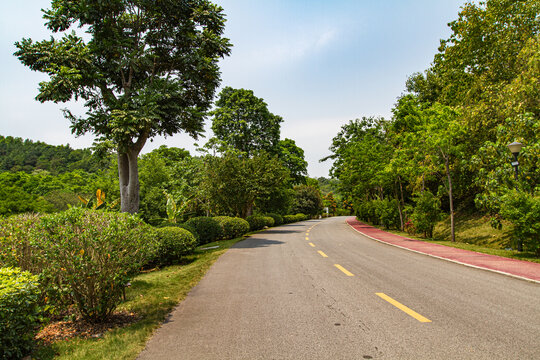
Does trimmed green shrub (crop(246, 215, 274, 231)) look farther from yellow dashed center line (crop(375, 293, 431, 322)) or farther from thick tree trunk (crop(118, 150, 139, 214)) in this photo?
yellow dashed center line (crop(375, 293, 431, 322))

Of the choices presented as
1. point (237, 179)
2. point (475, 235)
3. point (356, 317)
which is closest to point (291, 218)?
point (237, 179)

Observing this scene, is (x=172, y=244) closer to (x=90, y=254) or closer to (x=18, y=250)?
(x=18, y=250)

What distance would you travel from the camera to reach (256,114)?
37.8m

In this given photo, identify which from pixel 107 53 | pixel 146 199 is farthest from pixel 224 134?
pixel 107 53

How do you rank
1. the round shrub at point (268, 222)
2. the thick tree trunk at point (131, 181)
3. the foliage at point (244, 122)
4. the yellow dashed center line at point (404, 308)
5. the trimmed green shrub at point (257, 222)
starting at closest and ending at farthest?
the yellow dashed center line at point (404, 308), the thick tree trunk at point (131, 181), the trimmed green shrub at point (257, 222), the round shrub at point (268, 222), the foliage at point (244, 122)

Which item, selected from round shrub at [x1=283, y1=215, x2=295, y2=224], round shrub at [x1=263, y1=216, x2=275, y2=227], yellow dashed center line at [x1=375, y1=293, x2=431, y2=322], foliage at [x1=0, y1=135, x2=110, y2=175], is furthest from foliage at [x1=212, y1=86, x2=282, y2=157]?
foliage at [x1=0, y1=135, x2=110, y2=175]

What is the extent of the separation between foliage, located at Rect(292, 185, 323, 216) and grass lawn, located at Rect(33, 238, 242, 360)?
5625 cm

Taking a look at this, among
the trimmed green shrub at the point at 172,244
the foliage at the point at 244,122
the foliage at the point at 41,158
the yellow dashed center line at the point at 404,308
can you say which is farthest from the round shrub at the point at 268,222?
the foliage at the point at 41,158

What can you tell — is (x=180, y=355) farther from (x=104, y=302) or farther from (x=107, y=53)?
(x=107, y=53)

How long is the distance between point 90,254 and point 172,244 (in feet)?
24.3

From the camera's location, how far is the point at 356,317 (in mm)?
4938

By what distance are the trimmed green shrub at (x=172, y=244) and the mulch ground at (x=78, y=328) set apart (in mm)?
6414

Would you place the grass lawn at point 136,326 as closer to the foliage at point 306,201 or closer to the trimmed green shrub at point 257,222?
A: the trimmed green shrub at point 257,222

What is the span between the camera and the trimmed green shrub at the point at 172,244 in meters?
11.8
